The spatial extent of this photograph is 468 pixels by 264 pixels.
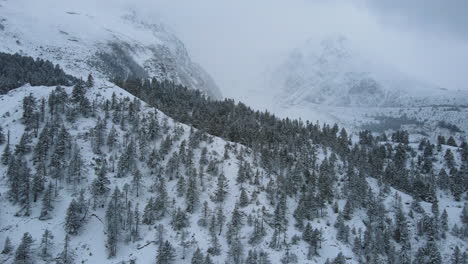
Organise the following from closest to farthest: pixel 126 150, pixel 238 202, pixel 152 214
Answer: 1. pixel 152 214
2. pixel 238 202
3. pixel 126 150

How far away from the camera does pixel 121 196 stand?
119438 mm

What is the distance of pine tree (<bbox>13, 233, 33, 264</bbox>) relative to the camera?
91875 mm

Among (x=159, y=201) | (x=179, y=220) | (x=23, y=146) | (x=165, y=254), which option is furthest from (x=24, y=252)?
(x=23, y=146)

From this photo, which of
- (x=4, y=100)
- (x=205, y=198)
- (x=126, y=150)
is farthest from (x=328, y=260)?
(x=4, y=100)

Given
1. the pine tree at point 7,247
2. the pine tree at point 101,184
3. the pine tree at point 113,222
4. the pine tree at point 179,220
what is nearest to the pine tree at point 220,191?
the pine tree at point 179,220

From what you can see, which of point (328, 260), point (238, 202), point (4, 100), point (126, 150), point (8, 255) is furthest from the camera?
point (4, 100)

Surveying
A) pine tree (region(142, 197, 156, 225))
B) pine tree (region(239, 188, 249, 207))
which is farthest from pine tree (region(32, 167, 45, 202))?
pine tree (region(239, 188, 249, 207))

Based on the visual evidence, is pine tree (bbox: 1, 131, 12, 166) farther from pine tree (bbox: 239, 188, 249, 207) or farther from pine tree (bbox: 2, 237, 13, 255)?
pine tree (bbox: 239, 188, 249, 207)

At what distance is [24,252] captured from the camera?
304 feet

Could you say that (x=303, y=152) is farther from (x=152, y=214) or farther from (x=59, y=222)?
(x=59, y=222)

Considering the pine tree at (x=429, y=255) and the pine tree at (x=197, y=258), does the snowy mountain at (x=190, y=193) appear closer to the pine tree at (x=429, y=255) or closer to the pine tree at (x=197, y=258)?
the pine tree at (x=429, y=255)

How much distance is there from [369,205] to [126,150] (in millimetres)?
98638

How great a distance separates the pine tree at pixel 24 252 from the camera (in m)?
91.9

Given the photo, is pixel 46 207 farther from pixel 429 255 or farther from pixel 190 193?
pixel 429 255
